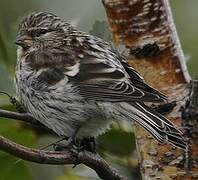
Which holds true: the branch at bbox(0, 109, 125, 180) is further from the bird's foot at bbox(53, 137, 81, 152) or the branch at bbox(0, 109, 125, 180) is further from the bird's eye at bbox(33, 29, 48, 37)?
the bird's eye at bbox(33, 29, 48, 37)

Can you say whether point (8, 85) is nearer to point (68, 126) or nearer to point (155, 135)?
point (68, 126)

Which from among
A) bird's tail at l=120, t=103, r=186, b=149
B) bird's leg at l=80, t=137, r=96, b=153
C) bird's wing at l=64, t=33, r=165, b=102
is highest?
bird's wing at l=64, t=33, r=165, b=102

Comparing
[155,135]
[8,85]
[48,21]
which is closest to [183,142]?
[155,135]

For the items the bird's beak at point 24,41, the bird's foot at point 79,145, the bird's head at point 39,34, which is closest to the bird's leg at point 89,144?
the bird's foot at point 79,145

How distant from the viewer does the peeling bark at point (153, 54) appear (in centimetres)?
317

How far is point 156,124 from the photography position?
308 centimetres

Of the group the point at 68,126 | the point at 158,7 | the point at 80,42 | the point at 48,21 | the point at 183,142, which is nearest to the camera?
the point at 183,142

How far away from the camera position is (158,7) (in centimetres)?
323

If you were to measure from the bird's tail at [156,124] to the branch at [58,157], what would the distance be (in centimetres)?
24

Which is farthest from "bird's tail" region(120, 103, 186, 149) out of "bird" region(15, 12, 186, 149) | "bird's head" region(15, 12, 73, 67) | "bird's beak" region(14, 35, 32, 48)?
"bird's beak" region(14, 35, 32, 48)

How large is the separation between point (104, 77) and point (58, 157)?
2.57 feet

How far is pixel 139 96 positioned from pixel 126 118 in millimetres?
155

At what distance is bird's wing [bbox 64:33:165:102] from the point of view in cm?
340

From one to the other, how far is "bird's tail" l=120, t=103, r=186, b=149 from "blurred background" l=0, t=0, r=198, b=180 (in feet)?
0.96
